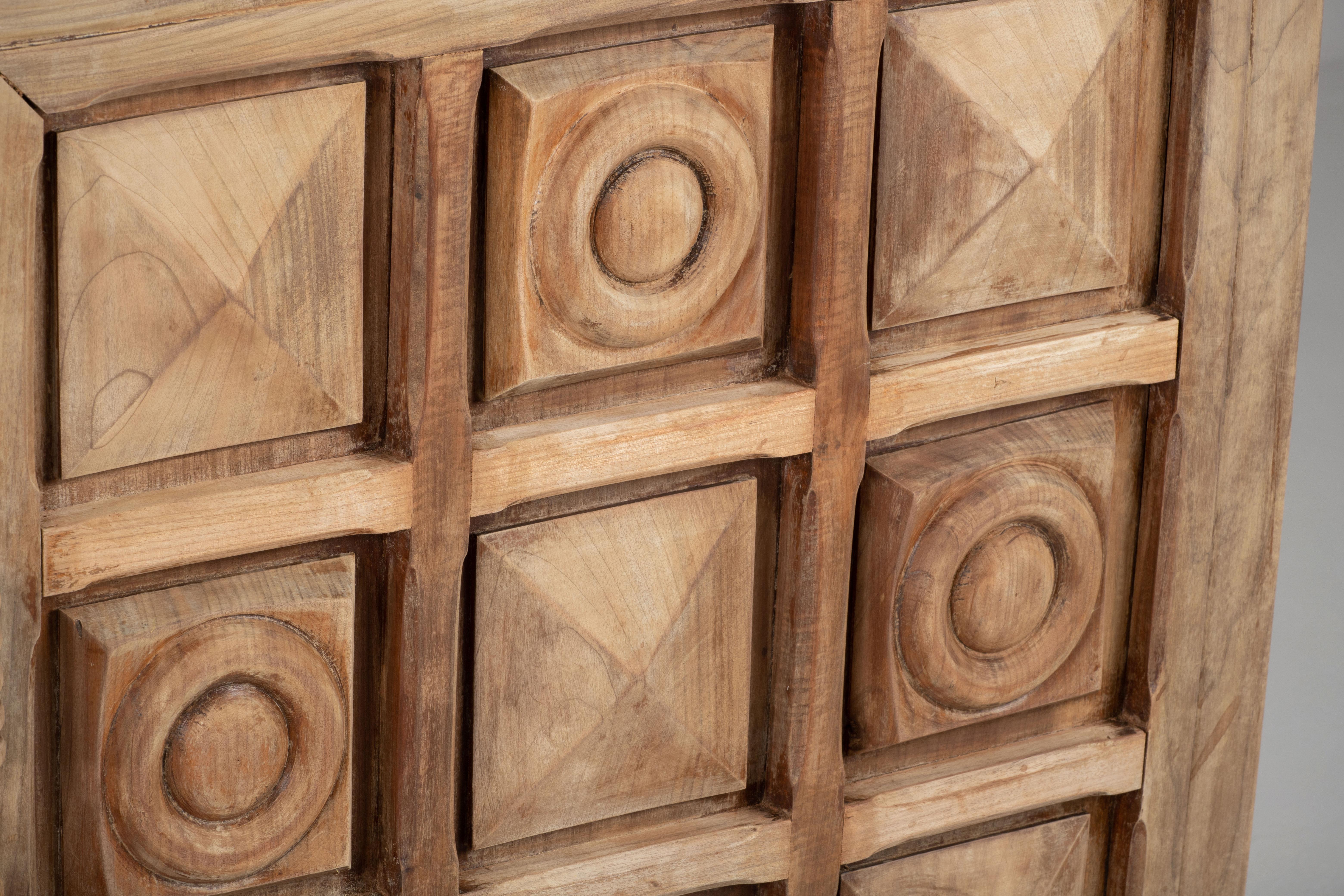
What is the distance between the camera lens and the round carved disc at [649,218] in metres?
1.06

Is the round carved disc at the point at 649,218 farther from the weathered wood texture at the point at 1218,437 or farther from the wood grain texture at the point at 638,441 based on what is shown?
A: the weathered wood texture at the point at 1218,437

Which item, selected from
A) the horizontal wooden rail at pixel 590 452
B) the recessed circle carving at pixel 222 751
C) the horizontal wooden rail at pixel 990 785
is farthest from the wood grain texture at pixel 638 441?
the horizontal wooden rail at pixel 990 785

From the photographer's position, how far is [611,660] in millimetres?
1128

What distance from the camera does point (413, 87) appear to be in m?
0.98

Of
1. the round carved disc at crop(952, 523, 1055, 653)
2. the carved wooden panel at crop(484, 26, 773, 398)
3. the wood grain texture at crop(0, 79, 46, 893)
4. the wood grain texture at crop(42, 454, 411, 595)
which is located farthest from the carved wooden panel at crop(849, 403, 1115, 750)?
the wood grain texture at crop(0, 79, 46, 893)

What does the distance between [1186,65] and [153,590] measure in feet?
2.22

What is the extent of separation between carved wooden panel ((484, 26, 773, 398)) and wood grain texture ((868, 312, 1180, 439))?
0.11 meters

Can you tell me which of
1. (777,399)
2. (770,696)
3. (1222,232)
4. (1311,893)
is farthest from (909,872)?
(1311,893)

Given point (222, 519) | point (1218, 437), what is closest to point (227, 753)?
point (222, 519)

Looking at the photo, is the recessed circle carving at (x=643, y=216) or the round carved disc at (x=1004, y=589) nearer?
the recessed circle carving at (x=643, y=216)

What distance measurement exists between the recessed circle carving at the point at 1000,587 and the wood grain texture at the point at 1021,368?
2.1 inches

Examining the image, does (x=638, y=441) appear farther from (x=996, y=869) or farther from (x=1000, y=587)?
(x=996, y=869)

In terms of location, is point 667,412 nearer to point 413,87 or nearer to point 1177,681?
point 413,87

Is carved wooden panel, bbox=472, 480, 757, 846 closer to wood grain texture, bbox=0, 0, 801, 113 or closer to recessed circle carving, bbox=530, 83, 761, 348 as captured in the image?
recessed circle carving, bbox=530, 83, 761, 348
